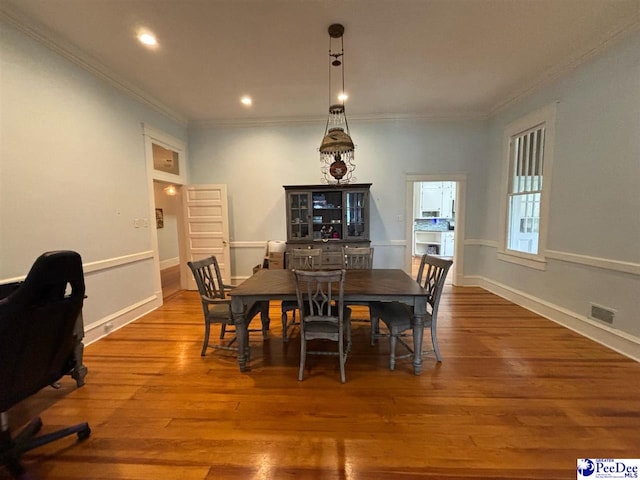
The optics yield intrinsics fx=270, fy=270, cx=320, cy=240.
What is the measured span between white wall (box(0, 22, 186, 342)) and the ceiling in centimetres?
27

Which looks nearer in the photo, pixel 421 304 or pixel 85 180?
pixel 421 304

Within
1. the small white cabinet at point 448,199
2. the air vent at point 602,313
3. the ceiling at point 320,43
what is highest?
the ceiling at point 320,43

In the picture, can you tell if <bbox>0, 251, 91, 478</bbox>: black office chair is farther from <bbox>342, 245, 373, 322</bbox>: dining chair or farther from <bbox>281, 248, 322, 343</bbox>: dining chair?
<bbox>342, 245, 373, 322</bbox>: dining chair

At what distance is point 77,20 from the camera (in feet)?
7.84

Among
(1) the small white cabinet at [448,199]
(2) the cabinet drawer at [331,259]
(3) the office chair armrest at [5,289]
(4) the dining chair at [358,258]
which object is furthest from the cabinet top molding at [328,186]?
(1) the small white cabinet at [448,199]

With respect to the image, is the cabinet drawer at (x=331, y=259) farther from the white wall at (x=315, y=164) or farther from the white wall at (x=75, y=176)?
the white wall at (x=75, y=176)

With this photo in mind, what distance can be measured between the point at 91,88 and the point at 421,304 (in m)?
4.13

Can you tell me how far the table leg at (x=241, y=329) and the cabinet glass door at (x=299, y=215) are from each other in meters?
2.46

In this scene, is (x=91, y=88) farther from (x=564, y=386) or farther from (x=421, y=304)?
(x=564, y=386)

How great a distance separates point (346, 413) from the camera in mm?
1858

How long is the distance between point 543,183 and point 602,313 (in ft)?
5.51

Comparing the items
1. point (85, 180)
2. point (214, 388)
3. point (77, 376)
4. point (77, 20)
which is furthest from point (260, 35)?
point (77, 376)

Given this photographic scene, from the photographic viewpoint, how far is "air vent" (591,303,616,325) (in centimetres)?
270

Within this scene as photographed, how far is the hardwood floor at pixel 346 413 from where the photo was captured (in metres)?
1.49
